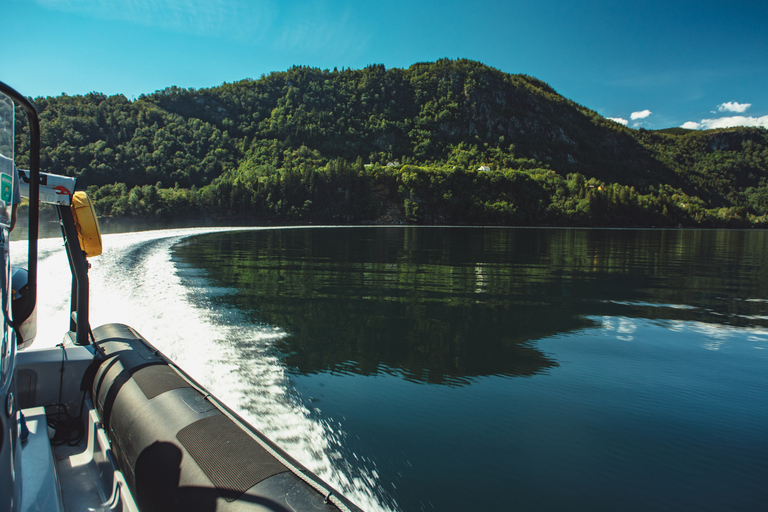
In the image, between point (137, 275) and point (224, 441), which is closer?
point (224, 441)

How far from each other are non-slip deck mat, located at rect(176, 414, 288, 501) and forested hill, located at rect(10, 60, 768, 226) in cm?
9247

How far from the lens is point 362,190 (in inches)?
4375

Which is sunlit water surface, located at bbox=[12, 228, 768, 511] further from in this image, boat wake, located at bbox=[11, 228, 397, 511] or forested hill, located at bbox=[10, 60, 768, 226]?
forested hill, located at bbox=[10, 60, 768, 226]

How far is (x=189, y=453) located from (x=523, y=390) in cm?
429

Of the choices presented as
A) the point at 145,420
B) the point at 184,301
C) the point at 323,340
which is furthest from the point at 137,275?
the point at 145,420

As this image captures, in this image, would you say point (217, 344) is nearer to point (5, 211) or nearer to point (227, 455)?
point (227, 455)

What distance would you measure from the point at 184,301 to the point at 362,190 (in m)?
103

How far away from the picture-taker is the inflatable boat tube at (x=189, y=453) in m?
1.94

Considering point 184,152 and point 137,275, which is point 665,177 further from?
point 137,275

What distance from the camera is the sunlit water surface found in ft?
11.7

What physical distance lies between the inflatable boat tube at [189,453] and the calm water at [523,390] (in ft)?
5.10

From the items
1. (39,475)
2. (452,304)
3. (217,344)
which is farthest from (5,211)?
(452,304)

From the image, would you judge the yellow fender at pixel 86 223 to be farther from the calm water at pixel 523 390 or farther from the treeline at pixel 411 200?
the treeline at pixel 411 200

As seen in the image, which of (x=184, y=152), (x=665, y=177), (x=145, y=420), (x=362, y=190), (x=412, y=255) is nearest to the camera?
(x=145, y=420)
